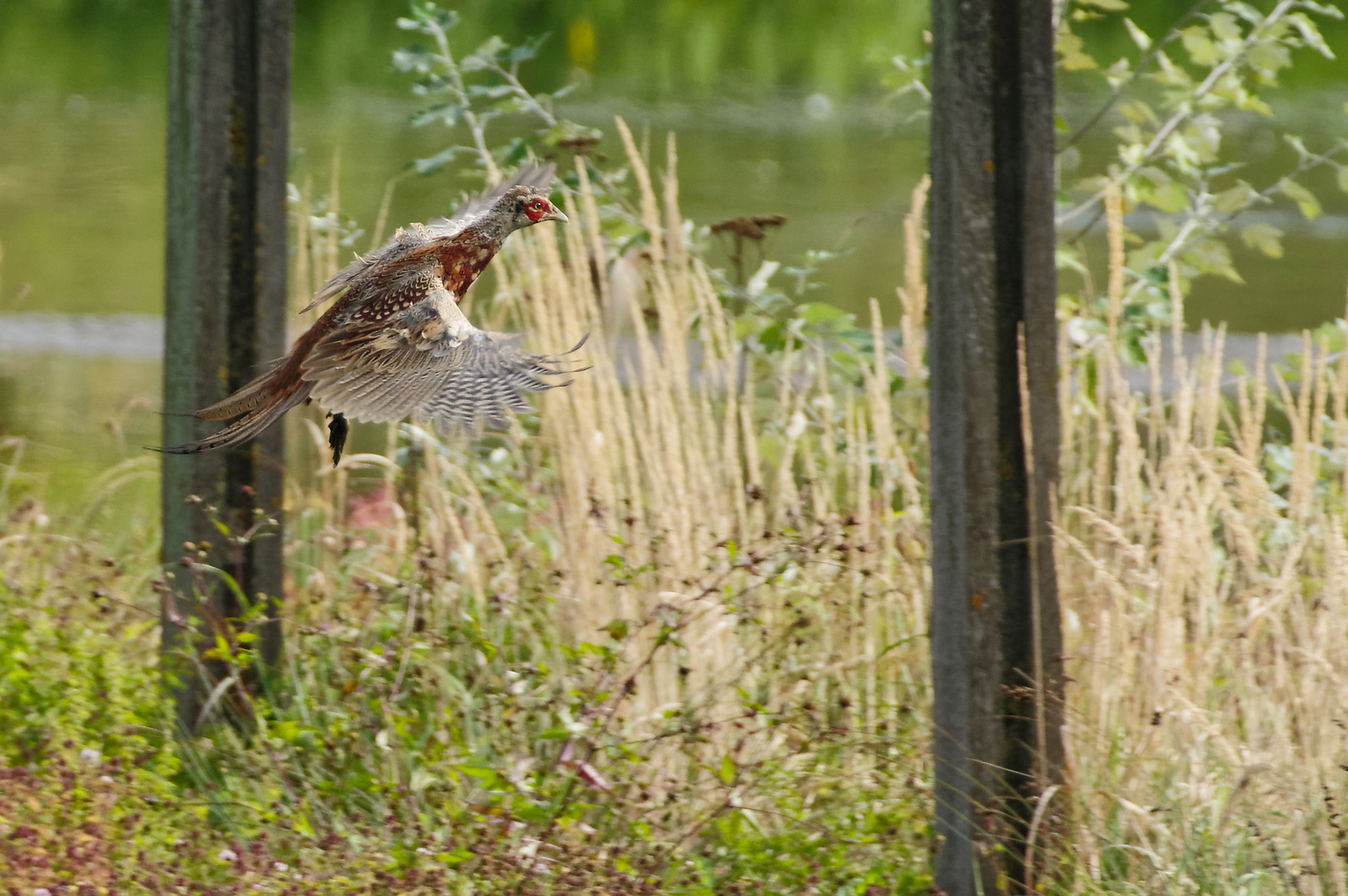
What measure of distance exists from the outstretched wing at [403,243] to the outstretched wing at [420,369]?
2.1 inches

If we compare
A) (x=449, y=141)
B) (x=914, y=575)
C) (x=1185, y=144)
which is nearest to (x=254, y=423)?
(x=914, y=575)

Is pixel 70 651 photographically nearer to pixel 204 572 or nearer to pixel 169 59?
pixel 204 572

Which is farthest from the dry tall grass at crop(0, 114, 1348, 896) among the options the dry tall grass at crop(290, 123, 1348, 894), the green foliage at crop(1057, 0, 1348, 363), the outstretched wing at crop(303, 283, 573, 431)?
the outstretched wing at crop(303, 283, 573, 431)

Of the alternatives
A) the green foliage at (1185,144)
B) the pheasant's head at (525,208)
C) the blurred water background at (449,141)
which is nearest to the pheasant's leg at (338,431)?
the pheasant's head at (525,208)

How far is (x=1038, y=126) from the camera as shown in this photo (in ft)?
7.48

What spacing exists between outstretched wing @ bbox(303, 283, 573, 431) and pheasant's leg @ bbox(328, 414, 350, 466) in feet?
0.11

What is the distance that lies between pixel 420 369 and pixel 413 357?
14mm

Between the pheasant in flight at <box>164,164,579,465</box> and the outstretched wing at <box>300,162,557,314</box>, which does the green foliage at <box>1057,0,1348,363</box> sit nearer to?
the outstretched wing at <box>300,162,557,314</box>

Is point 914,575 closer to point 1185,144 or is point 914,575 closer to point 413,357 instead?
point 1185,144

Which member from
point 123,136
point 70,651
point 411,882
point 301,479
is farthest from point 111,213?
point 411,882

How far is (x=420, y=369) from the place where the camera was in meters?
1.10

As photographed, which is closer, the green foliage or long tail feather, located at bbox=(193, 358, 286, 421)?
long tail feather, located at bbox=(193, 358, 286, 421)

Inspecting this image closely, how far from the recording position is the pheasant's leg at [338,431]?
1097mm

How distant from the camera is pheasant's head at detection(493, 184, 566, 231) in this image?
3.56 ft
